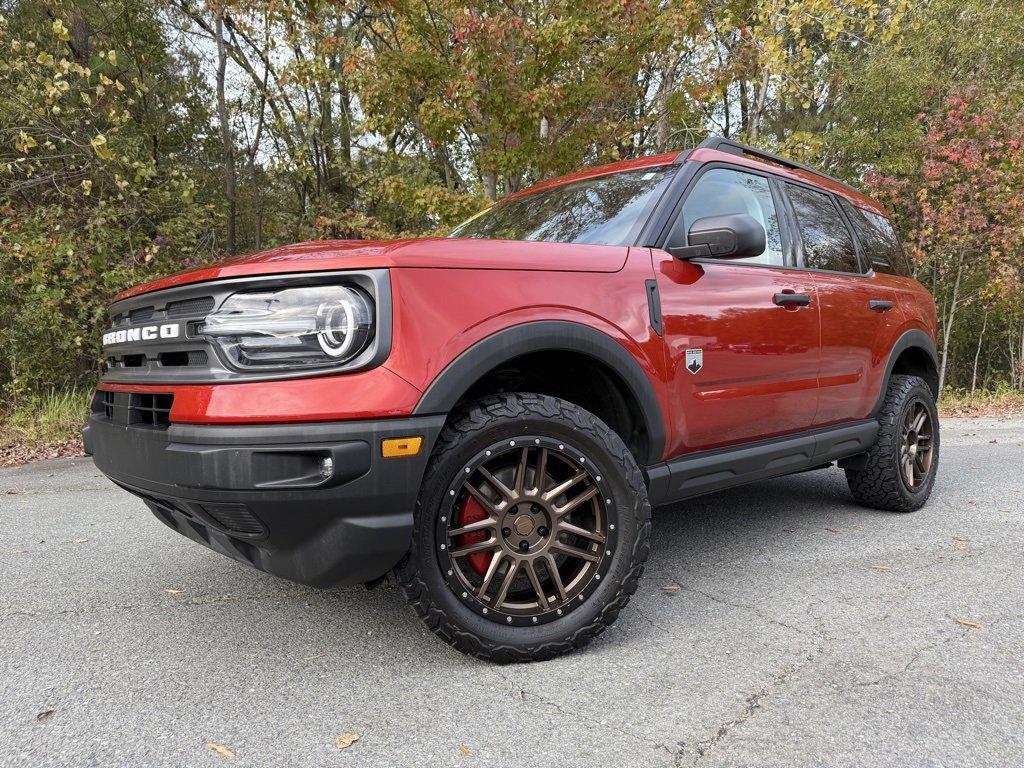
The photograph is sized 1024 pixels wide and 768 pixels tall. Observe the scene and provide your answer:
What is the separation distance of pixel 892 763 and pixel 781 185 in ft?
8.78

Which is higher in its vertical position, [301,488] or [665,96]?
[665,96]

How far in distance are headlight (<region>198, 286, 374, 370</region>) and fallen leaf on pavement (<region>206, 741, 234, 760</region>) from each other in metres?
0.96

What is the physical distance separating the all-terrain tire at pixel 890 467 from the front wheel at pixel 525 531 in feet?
7.36

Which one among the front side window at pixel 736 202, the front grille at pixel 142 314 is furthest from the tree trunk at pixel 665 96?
the front grille at pixel 142 314

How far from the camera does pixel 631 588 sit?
2334 mm

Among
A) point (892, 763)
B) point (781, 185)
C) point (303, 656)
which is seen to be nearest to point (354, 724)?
point (303, 656)

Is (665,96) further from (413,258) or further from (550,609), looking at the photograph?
(550,609)

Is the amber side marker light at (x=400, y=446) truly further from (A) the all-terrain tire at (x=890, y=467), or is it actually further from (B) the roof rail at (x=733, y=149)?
(A) the all-terrain tire at (x=890, y=467)

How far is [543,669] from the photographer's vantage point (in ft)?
7.09

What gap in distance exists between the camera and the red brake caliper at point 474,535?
217 centimetres

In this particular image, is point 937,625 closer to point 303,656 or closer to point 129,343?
point 303,656

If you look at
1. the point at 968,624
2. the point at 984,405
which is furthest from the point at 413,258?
the point at 984,405

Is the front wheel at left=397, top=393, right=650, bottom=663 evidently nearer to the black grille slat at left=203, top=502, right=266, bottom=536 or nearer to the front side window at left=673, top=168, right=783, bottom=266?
the black grille slat at left=203, top=502, right=266, bottom=536

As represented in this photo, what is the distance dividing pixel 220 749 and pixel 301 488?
659 mm
